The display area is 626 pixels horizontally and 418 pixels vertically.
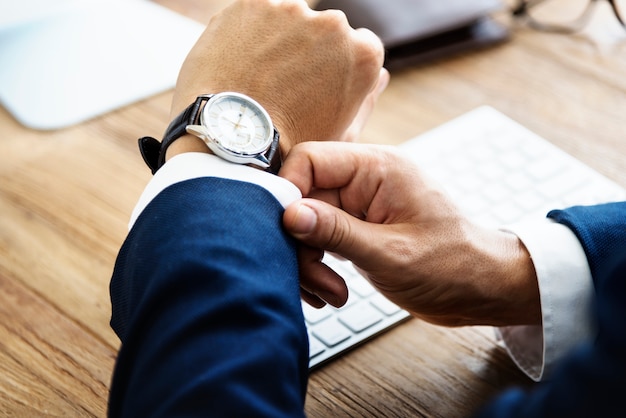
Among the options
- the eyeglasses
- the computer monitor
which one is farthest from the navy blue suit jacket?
the eyeglasses

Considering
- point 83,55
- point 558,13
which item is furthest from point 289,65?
point 558,13

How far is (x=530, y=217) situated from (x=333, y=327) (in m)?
0.30

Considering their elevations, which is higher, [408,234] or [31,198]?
[408,234]

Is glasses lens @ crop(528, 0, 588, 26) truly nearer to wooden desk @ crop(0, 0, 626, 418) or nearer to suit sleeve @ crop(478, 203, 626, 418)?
wooden desk @ crop(0, 0, 626, 418)

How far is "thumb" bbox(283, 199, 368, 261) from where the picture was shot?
0.63 meters

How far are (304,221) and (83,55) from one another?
2.15ft

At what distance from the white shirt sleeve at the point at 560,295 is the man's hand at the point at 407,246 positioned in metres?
0.02

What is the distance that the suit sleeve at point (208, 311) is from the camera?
0.47 m

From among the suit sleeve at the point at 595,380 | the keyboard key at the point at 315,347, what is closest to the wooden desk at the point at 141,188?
the keyboard key at the point at 315,347

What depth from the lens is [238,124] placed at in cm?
68

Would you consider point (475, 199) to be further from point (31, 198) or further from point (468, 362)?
point (31, 198)

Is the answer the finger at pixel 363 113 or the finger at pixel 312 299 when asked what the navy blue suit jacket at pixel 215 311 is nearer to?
the finger at pixel 312 299

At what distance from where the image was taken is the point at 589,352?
362mm

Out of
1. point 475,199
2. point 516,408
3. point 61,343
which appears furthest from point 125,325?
point 475,199
